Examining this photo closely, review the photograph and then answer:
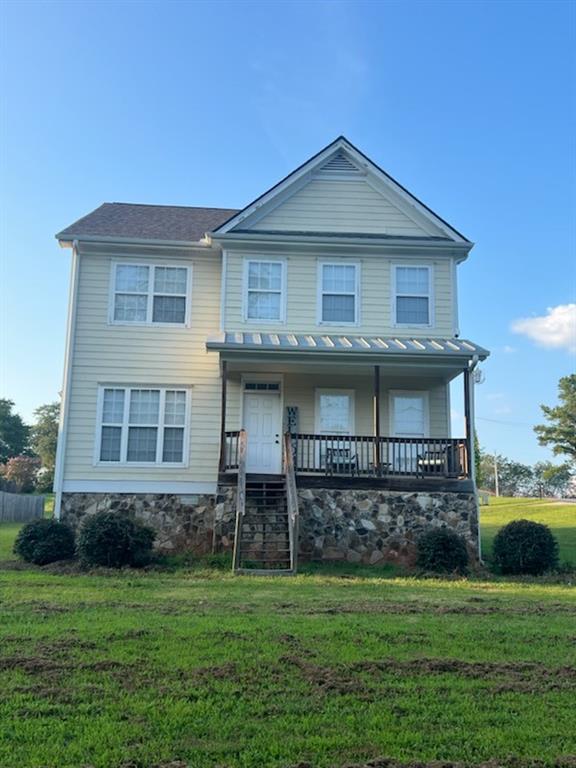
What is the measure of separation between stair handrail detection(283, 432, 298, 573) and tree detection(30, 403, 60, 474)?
115 feet

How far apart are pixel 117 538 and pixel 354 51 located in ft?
37.6

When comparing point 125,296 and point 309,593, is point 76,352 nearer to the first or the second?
point 125,296

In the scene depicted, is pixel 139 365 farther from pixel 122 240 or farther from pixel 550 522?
pixel 550 522

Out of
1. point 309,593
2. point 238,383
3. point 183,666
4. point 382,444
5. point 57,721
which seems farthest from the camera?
point 238,383

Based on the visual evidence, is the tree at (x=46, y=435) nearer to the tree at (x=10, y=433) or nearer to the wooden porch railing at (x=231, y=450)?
the tree at (x=10, y=433)

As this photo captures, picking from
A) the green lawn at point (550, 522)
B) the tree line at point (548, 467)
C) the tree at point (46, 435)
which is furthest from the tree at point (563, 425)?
the tree at point (46, 435)

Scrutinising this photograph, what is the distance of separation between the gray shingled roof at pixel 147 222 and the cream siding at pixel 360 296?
1774 mm

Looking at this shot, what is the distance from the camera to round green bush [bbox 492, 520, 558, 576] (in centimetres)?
1247

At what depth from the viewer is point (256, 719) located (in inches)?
175

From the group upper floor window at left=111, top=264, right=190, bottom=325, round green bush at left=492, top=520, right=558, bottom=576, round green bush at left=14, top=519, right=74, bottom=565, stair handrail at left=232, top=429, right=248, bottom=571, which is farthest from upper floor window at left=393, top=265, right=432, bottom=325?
round green bush at left=14, top=519, right=74, bottom=565

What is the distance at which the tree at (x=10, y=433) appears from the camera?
5179 cm

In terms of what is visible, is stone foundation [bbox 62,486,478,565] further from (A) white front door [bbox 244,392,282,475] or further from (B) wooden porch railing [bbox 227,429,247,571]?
(A) white front door [bbox 244,392,282,475]

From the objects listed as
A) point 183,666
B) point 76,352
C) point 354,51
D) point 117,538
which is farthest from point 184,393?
point 183,666

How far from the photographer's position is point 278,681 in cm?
521
